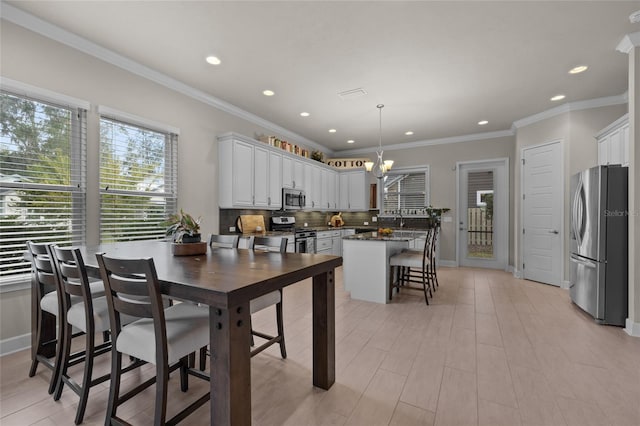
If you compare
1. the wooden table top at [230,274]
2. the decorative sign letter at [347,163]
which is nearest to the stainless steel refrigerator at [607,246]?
the wooden table top at [230,274]

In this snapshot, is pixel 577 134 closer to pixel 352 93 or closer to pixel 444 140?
pixel 444 140

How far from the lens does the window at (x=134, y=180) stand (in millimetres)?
3117

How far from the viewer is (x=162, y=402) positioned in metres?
1.35

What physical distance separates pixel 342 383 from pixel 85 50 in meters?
3.92

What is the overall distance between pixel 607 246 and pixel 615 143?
5.12 ft

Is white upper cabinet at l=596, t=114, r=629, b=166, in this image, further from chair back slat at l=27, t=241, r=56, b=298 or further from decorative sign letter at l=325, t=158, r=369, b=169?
chair back slat at l=27, t=241, r=56, b=298

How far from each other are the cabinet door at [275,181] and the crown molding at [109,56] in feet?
2.49

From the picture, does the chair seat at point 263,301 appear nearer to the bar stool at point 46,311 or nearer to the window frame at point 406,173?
the bar stool at point 46,311

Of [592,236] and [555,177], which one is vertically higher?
[555,177]

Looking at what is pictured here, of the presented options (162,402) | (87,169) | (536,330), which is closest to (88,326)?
(162,402)

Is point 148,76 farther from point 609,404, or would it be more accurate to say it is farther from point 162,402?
point 609,404

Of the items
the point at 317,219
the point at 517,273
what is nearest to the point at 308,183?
the point at 317,219

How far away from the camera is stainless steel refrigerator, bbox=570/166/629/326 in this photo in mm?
3062

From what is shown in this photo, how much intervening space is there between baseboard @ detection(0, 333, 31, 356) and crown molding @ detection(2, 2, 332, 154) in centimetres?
273
